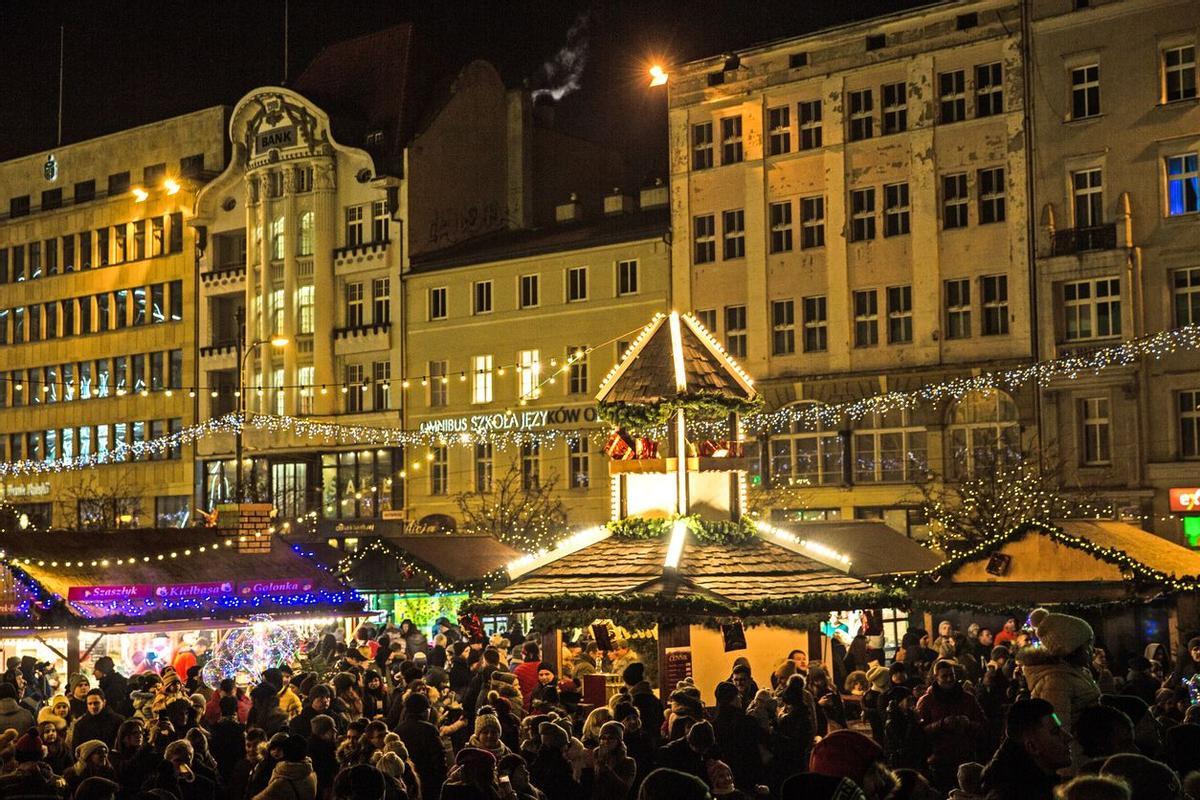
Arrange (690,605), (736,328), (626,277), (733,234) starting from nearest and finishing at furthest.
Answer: (690,605) < (736,328) < (733,234) < (626,277)

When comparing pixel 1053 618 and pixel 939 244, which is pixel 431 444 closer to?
pixel 939 244

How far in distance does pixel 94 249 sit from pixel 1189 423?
3954 centimetres

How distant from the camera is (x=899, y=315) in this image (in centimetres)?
4369

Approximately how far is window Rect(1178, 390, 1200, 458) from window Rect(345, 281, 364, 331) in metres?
25.3

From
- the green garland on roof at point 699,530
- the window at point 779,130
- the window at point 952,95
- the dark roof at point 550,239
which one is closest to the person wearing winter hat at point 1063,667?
the green garland on roof at point 699,530

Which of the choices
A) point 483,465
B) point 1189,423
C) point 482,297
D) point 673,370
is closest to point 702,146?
point 482,297

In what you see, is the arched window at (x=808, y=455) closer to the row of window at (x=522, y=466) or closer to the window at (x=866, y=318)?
the window at (x=866, y=318)

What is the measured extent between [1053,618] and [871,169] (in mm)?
35586

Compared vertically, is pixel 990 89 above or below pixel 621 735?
above

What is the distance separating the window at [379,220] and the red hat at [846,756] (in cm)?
4733

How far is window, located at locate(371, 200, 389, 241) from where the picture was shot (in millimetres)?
53594

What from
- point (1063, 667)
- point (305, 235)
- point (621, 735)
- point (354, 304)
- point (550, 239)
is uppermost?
point (305, 235)

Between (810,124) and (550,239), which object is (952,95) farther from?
(550,239)

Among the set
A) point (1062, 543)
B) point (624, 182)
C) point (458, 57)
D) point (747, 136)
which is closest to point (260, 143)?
point (458, 57)
